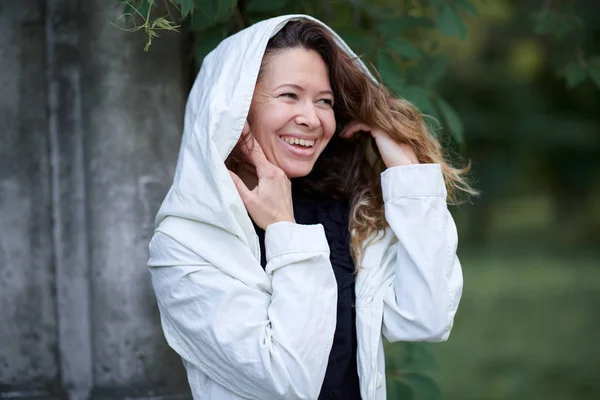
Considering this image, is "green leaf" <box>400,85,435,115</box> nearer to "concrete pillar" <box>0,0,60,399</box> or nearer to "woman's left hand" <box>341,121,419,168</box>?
"woman's left hand" <box>341,121,419,168</box>

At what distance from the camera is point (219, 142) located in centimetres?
221

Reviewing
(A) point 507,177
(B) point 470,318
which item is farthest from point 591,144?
(B) point 470,318

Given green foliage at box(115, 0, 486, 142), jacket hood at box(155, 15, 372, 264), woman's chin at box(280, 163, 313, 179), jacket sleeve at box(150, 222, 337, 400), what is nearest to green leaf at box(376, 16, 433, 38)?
green foliage at box(115, 0, 486, 142)

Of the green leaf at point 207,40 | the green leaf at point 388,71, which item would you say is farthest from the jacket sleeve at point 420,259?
the green leaf at point 207,40

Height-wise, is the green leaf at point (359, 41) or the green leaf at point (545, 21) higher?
the green leaf at point (545, 21)

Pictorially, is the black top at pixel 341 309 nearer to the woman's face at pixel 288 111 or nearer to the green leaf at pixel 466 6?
the woman's face at pixel 288 111

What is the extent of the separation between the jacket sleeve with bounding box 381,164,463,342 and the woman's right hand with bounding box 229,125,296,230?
1.02ft

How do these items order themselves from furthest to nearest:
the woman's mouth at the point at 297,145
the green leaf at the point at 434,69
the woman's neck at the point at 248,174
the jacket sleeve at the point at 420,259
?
the green leaf at the point at 434,69
the woman's neck at the point at 248,174
the woman's mouth at the point at 297,145
the jacket sleeve at the point at 420,259

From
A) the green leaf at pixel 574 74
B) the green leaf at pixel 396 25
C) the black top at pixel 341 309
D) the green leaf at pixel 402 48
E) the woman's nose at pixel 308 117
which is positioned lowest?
the black top at pixel 341 309

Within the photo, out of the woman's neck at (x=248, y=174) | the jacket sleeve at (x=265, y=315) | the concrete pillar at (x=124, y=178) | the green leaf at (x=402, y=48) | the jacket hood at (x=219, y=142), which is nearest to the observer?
the jacket sleeve at (x=265, y=315)

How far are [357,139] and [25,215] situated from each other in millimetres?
1094

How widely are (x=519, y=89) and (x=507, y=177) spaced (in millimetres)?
1692

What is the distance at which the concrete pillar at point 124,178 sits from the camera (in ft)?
8.77

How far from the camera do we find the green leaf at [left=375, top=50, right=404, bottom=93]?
111 inches
